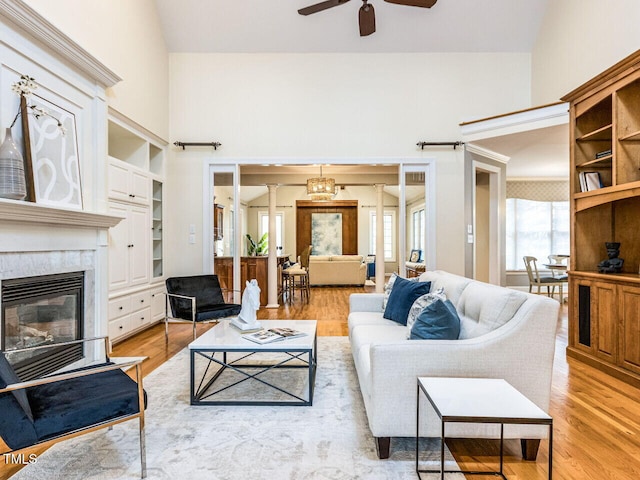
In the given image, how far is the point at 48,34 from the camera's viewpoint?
2.78 m

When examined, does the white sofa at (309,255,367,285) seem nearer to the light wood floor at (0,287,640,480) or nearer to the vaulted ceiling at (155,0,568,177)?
the vaulted ceiling at (155,0,568,177)

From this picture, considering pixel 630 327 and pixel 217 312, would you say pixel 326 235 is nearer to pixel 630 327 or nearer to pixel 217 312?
pixel 217 312

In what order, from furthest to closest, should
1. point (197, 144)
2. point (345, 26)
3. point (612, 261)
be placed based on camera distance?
point (197, 144), point (345, 26), point (612, 261)

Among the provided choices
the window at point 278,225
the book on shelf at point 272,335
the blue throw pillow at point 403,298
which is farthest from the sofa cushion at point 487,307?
the window at point 278,225

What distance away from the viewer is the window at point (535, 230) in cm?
831

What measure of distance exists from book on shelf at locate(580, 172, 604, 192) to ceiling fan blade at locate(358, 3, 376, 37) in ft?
8.56

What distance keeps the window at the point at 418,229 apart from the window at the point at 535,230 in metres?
3.68

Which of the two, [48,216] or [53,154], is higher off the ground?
[53,154]

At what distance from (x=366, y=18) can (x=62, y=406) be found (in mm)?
3976

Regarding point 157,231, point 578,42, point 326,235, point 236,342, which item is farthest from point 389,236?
point 236,342

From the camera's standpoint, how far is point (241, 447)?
6.79 ft

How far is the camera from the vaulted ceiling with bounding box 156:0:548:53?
16.3 ft

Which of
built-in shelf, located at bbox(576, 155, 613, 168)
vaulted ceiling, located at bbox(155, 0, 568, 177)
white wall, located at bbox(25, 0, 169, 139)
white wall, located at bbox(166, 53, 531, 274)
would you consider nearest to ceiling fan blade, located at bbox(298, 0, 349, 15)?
vaulted ceiling, located at bbox(155, 0, 568, 177)

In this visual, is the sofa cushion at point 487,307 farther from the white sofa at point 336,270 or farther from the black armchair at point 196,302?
the white sofa at point 336,270
